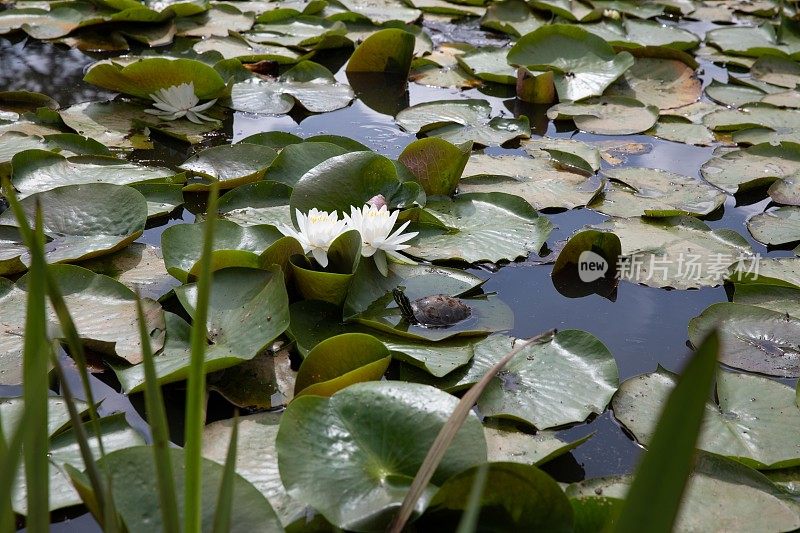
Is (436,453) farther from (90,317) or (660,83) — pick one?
(660,83)

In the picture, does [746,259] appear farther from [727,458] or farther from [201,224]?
[201,224]

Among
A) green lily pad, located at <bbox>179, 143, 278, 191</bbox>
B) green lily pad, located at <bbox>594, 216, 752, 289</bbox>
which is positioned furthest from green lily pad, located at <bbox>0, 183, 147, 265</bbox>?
green lily pad, located at <bbox>594, 216, 752, 289</bbox>

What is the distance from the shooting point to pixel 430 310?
1741mm

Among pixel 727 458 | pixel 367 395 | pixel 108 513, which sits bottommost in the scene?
pixel 727 458

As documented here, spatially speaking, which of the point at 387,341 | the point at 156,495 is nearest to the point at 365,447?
→ the point at 156,495

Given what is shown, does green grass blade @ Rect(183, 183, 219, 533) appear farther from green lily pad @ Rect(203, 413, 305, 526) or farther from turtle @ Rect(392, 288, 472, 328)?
turtle @ Rect(392, 288, 472, 328)

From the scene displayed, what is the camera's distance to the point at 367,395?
4.18 feet

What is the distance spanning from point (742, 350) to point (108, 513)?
1449mm

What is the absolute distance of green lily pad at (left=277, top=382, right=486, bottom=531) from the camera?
1.13 meters

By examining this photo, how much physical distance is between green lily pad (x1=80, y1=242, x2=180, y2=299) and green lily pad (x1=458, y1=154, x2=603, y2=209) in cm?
96

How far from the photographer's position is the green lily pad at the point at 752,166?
256cm

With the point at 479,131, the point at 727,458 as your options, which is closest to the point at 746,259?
the point at 727,458

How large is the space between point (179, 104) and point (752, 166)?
2.03 m

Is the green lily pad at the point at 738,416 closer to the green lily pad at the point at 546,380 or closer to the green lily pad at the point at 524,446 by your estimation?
the green lily pad at the point at 546,380
